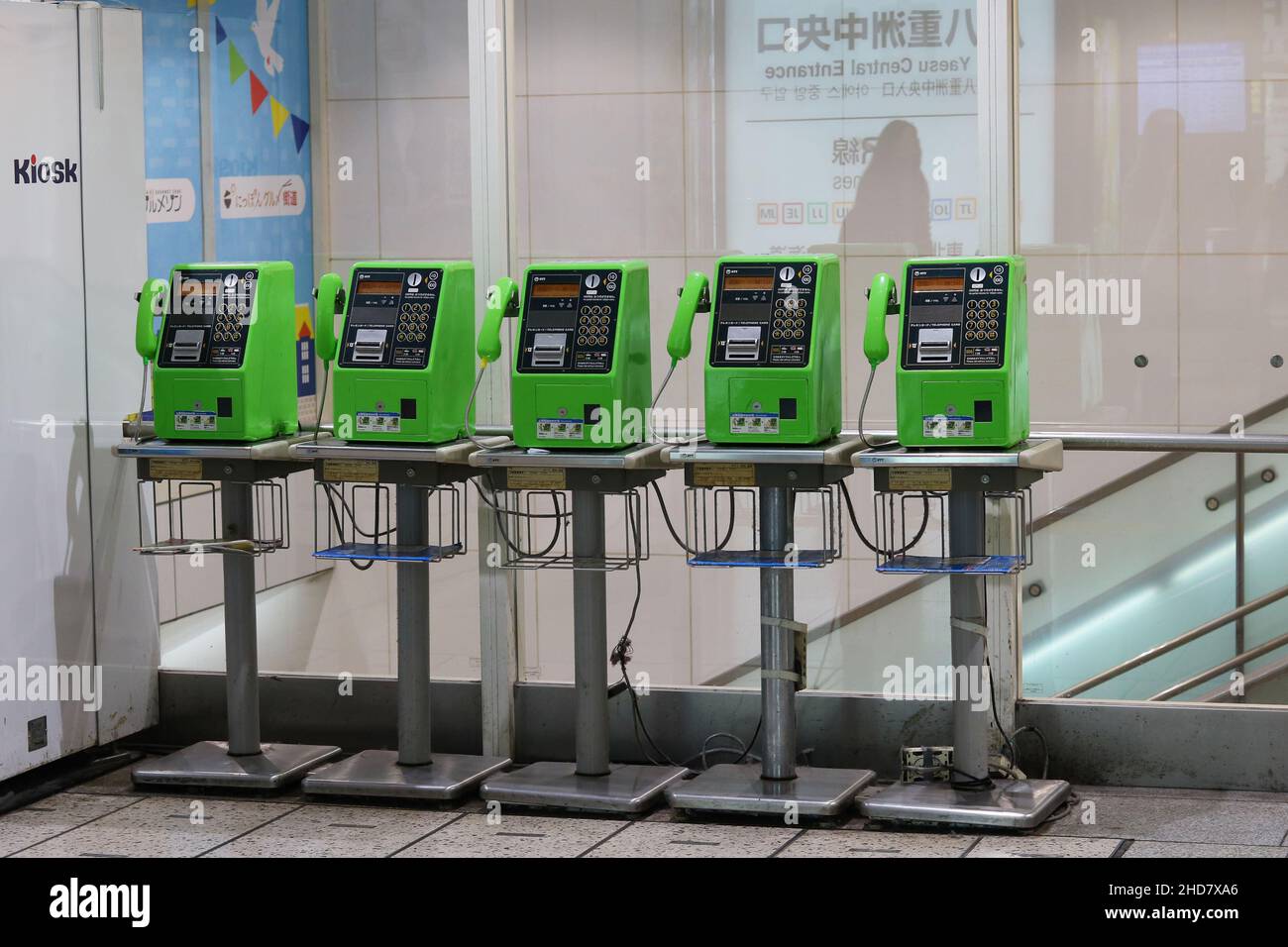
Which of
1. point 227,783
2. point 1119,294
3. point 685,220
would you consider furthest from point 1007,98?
point 227,783

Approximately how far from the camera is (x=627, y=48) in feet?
19.5

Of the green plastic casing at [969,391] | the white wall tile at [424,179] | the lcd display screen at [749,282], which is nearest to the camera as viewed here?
the green plastic casing at [969,391]

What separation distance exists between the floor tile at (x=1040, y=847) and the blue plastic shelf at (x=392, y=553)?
1800mm

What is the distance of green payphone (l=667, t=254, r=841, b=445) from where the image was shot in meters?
5.10

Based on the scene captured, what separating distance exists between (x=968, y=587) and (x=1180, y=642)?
3.05 ft

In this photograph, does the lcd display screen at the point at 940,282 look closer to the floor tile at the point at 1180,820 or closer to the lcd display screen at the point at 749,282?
the lcd display screen at the point at 749,282

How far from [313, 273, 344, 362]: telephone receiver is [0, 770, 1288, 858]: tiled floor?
1.41 meters

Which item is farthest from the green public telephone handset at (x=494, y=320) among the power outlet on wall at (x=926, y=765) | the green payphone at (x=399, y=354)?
the power outlet on wall at (x=926, y=765)

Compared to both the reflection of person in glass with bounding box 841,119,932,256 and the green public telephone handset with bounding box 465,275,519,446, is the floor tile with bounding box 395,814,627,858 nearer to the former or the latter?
the green public telephone handset with bounding box 465,275,519,446

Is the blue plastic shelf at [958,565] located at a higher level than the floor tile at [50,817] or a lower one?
higher

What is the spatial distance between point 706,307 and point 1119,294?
1340 mm

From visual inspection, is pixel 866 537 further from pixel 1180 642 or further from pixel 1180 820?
pixel 1180 820

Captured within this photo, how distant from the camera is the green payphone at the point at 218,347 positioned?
18.3ft

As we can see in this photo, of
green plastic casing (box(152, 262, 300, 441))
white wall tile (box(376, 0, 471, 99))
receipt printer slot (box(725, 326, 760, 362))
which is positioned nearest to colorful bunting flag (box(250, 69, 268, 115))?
white wall tile (box(376, 0, 471, 99))
